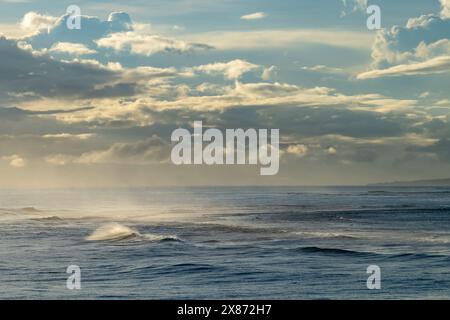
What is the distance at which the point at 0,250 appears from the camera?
5888 cm

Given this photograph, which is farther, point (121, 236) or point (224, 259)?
point (121, 236)

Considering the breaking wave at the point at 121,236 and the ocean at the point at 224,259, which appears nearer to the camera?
the ocean at the point at 224,259

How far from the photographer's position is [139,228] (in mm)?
→ 79562

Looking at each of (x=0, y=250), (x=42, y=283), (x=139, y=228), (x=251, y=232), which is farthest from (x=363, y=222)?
(x=42, y=283)

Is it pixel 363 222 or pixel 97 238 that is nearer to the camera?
pixel 97 238

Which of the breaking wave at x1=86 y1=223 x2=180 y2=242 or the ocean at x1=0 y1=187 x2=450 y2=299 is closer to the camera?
the ocean at x1=0 y1=187 x2=450 y2=299
